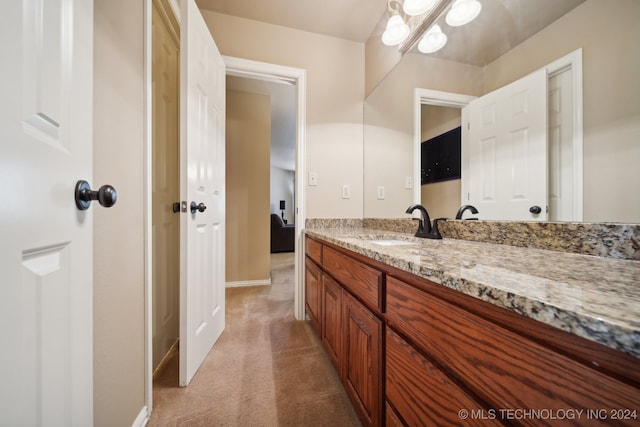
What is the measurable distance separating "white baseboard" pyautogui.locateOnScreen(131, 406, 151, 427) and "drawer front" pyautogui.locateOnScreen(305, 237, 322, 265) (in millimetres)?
1023

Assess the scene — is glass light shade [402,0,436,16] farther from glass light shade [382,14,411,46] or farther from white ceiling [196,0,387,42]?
white ceiling [196,0,387,42]

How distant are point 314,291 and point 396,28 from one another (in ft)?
6.28

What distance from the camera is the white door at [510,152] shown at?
2.76 ft

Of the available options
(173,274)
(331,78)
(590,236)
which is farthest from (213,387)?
(331,78)

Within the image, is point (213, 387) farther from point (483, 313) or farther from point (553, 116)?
point (553, 116)

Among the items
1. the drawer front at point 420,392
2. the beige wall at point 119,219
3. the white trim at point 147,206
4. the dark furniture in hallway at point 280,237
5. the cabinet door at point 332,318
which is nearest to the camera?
the drawer front at point 420,392

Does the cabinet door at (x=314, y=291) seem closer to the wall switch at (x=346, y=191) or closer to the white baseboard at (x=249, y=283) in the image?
the wall switch at (x=346, y=191)

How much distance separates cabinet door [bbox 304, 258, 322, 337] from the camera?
1414 mm

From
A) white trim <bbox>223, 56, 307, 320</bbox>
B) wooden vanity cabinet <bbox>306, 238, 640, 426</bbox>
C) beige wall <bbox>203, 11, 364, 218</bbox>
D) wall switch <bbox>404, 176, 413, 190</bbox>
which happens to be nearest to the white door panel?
wooden vanity cabinet <bbox>306, 238, 640, 426</bbox>

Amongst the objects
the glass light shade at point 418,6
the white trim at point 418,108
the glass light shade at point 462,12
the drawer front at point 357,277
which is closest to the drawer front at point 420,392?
the drawer front at point 357,277

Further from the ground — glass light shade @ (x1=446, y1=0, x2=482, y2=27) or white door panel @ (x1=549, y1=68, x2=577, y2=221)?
glass light shade @ (x1=446, y1=0, x2=482, y2=27)

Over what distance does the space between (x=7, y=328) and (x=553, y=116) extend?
147 centimetres

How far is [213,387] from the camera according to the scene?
3.74 ft

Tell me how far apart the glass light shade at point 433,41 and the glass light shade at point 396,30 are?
15cm
